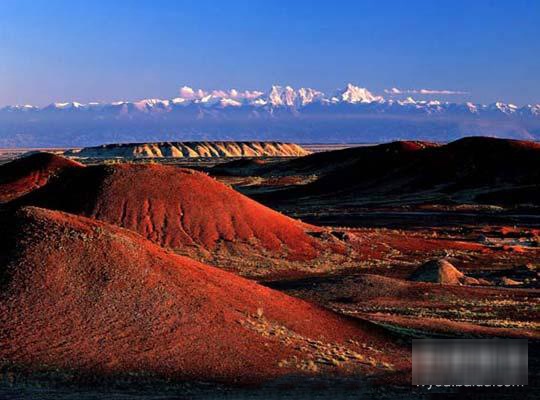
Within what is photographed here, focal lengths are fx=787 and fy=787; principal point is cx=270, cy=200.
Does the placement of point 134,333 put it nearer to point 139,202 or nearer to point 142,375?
point 142,375

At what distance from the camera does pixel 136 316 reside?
19094 millimetres

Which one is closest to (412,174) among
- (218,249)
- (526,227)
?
(526,227)

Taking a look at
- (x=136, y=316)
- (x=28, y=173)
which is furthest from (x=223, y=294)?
(x=28, y=173)

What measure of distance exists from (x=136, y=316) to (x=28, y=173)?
59.0 meters

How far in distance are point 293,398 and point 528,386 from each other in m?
5.65

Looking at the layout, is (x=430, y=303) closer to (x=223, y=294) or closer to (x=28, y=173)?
(x=223, y=294)

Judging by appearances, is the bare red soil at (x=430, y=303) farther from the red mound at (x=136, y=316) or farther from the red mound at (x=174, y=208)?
the red mound at (x=174, y=208)

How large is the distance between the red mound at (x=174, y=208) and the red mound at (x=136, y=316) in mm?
23444

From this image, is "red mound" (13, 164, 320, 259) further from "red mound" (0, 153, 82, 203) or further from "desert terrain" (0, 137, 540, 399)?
"red mound" (0, 153, 82, 203)

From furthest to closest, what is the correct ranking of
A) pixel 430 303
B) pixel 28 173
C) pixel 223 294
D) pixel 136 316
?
pixel 28 173 → pixel 430 303 → pixel 223 294 → pixel 136 316

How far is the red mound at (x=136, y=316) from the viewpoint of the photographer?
57.7ft

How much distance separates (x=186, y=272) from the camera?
71.4 feet
